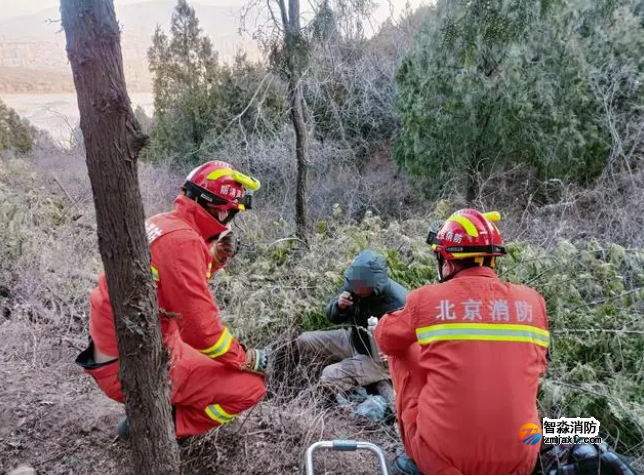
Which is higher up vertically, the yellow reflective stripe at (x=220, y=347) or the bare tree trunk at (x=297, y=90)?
the bare tree trunk at (x=297, y=90)

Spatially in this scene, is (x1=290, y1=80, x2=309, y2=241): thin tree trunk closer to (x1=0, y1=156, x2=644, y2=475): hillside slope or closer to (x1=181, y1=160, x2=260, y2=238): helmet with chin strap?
(x1=0, y1=156, x2=644, y2=475): hillside slope

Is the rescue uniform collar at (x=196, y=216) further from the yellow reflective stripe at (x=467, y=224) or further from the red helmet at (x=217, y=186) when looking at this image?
the yellow reflective stripe at (x=467, y=224)

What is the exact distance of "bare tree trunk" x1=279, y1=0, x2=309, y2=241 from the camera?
261 inches

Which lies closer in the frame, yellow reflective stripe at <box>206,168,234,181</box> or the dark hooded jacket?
yellow reflective stripe at <box>206,168,234,181</box>

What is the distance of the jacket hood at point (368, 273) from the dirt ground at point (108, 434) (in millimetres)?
908

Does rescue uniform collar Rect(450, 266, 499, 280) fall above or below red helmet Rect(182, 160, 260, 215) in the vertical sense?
below

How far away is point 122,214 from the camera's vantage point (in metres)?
1.56

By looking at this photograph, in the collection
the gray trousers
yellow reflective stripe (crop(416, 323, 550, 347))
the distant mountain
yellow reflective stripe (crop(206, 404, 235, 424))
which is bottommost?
the gray trousers

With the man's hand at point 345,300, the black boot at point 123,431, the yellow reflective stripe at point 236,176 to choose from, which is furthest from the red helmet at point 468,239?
the black boot at point 123,431

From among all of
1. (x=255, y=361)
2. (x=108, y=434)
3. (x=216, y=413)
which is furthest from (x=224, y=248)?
(x=108, y=434)

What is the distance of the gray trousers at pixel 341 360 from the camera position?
143 inches

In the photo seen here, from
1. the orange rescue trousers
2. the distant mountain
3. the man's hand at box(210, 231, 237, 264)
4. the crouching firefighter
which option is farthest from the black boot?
the distant mountain

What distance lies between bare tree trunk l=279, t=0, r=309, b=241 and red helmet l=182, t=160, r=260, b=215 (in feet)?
15.2

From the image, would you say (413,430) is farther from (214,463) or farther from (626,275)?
(626,275)
